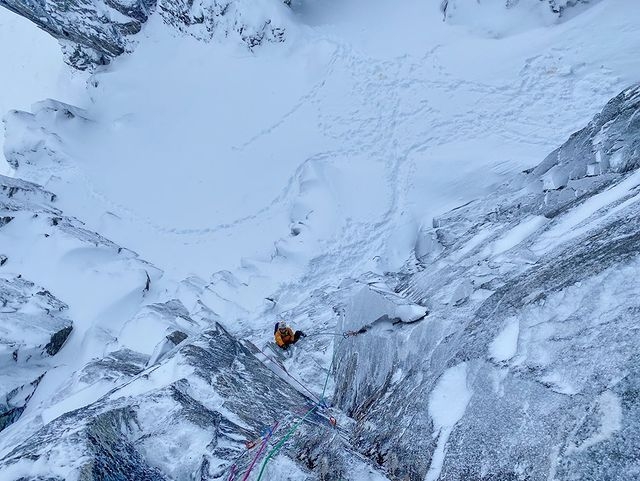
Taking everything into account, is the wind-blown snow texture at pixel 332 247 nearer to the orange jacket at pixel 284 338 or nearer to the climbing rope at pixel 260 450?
the climbing rope at pixel 260 450

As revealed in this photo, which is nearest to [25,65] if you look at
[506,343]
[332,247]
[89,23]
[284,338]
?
[89,23]

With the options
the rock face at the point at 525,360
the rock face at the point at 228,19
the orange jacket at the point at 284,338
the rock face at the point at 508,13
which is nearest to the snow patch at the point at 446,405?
the rock face at the point at 525,360

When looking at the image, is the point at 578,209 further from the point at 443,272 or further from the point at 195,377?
the point at 195,377

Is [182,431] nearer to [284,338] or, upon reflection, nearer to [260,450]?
[260,450]

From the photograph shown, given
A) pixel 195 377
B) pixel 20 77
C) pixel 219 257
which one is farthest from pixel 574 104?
pixel 20 77

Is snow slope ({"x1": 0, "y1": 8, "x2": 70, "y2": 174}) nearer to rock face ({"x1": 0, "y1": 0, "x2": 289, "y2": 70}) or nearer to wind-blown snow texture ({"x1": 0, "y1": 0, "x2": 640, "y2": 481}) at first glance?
rock face ({"x1": 0, "y1": 0, "x2": 289, "y2": 70})
